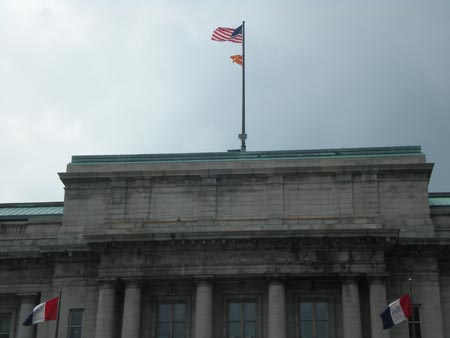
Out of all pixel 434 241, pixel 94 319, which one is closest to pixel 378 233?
pixel 434 241

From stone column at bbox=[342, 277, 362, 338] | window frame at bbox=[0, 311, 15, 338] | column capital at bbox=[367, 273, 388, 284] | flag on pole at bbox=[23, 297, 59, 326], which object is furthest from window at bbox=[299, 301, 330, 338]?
window frame at bbox=[0, 311, 15, 338]

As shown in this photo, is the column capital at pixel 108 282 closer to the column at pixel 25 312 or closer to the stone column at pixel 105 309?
the stone column at pixel 105 309

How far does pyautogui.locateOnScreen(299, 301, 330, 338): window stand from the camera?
4875 cm

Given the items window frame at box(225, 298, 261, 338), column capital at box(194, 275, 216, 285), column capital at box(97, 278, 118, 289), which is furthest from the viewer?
column capital at box(97, 278, 118, 289)

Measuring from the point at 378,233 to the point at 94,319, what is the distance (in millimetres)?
18986

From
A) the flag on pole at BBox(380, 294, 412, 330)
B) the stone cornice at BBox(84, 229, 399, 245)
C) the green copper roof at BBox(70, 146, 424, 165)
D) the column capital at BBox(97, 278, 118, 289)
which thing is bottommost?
the flag on pole at BBox(380, 294, 412, 330)

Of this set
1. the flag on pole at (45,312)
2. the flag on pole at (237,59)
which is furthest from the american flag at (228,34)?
the flag on pole at (45,312)

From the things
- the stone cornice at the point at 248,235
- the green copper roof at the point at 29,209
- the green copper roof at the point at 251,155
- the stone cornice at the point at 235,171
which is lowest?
the stone cornice at the point at 248,235

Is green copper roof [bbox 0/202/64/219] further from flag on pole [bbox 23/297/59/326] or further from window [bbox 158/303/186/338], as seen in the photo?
window [bbox 158/303/186/338]

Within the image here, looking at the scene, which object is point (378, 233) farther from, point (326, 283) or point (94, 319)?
point (94, 319)

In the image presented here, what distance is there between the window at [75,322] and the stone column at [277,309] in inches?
497

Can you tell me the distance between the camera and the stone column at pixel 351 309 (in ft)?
153

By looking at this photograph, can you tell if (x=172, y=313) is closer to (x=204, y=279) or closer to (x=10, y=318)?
(x=204, y=279)

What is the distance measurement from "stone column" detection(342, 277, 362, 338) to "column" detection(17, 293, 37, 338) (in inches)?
822
